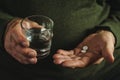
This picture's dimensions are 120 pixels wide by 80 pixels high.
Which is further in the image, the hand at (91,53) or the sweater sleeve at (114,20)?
the sweater sleeve at (114,20)

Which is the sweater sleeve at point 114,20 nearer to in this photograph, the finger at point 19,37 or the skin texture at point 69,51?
the skin texture at point 69,51

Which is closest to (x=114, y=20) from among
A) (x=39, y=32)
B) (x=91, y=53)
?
(x=91, y=53)

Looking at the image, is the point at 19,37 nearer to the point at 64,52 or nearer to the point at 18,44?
the point at 18,44

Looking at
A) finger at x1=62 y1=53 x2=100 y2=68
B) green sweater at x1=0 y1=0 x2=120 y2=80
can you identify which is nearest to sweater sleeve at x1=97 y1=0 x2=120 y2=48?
green sweater at x1=0 y1=0 x2=120 y2=80

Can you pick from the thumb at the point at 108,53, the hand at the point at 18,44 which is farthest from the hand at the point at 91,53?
the hand at the point at 18,44

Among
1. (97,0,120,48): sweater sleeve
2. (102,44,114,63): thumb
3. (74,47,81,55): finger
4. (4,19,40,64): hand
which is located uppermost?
(4,19,40,64): hand

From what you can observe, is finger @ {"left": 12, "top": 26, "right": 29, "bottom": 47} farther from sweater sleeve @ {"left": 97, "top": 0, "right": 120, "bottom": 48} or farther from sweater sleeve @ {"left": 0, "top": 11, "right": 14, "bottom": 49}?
sweater sleeve @ {"left": 97, "top": 0, "right": 120, "bottom": 48}

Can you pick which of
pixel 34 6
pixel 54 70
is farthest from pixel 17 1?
pixel 54 70
